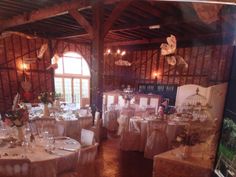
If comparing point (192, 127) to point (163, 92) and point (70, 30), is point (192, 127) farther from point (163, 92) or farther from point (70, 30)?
point (163, 92)

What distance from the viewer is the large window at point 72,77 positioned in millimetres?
12016

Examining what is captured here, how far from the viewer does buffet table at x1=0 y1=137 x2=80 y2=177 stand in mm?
2885

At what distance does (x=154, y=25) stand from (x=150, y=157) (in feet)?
13.9

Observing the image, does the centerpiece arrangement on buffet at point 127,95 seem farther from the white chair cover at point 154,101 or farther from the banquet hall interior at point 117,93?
the white chair cover at point 154,101

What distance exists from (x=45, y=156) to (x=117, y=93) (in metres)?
8.65

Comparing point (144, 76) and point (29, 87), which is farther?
point (144, 76)

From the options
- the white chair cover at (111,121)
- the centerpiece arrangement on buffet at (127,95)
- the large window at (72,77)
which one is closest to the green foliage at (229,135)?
the centerpiece arrangement on buffet at (127,95)

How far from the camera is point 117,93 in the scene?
1159 centimetres

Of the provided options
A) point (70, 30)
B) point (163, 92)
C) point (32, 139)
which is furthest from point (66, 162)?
point (163, 92)

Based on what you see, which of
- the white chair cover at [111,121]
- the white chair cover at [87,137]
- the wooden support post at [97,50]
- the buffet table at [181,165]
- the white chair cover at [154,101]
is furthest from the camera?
the white chair cover at [154,101]

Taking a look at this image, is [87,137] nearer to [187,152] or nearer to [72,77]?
[187,152]

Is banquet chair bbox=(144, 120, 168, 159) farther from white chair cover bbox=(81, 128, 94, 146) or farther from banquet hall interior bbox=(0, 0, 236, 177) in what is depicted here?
white chair cover bbox=(81, 128, 94, 146)

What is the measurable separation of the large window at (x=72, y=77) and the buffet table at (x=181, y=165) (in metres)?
9.87

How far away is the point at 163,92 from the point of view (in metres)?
12.2
